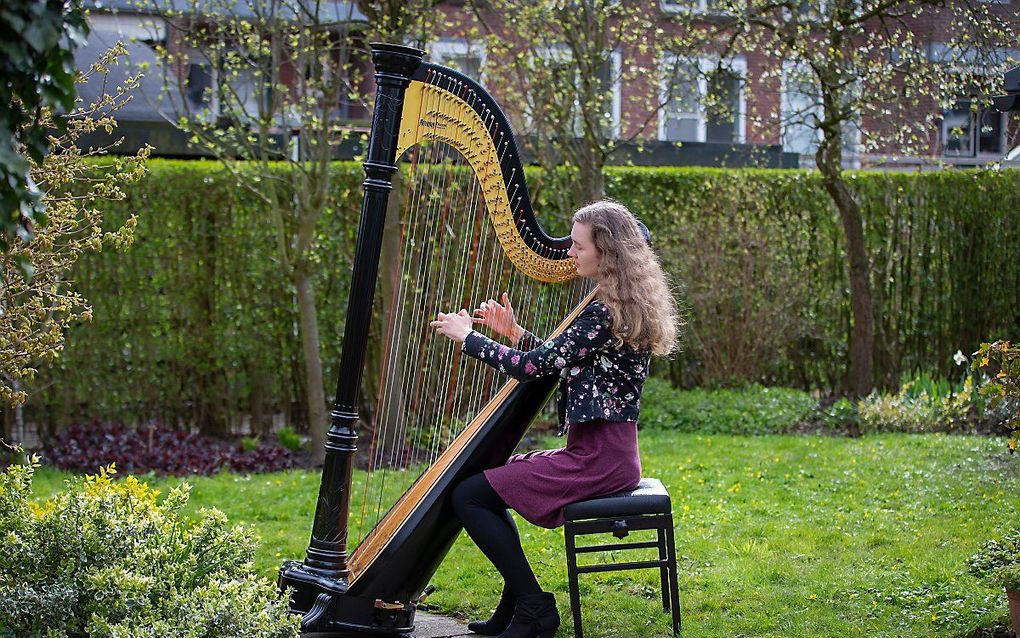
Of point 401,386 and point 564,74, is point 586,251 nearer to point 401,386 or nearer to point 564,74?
point 401,386

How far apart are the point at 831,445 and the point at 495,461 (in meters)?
4.31

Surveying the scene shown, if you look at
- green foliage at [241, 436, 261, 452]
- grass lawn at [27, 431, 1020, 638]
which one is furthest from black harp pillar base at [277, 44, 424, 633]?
green foliage at [241, 436, 261, 452]

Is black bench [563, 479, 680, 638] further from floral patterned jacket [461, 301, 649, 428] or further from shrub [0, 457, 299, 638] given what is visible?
shrub [0, 457, 299, 638]

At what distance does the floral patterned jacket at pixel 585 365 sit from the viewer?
3902 mm

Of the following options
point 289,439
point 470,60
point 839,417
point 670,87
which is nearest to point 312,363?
point 289,439

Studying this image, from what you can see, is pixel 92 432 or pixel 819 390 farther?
pixel 819 390

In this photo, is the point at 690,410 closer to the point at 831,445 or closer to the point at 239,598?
the point at 831,445

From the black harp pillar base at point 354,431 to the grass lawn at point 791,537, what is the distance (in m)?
0.87

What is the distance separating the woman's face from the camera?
13.1 feet

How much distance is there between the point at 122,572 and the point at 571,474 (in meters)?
1.61

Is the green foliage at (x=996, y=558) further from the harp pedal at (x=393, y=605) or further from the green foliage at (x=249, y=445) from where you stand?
the green foliage at (x=249, y=445)

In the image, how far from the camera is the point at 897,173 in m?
9.75

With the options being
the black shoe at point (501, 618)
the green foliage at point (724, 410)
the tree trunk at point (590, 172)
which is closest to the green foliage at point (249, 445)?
the green foliage at point (724, 410)

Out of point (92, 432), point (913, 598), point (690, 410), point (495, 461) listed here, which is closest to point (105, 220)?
point (92, 432)
